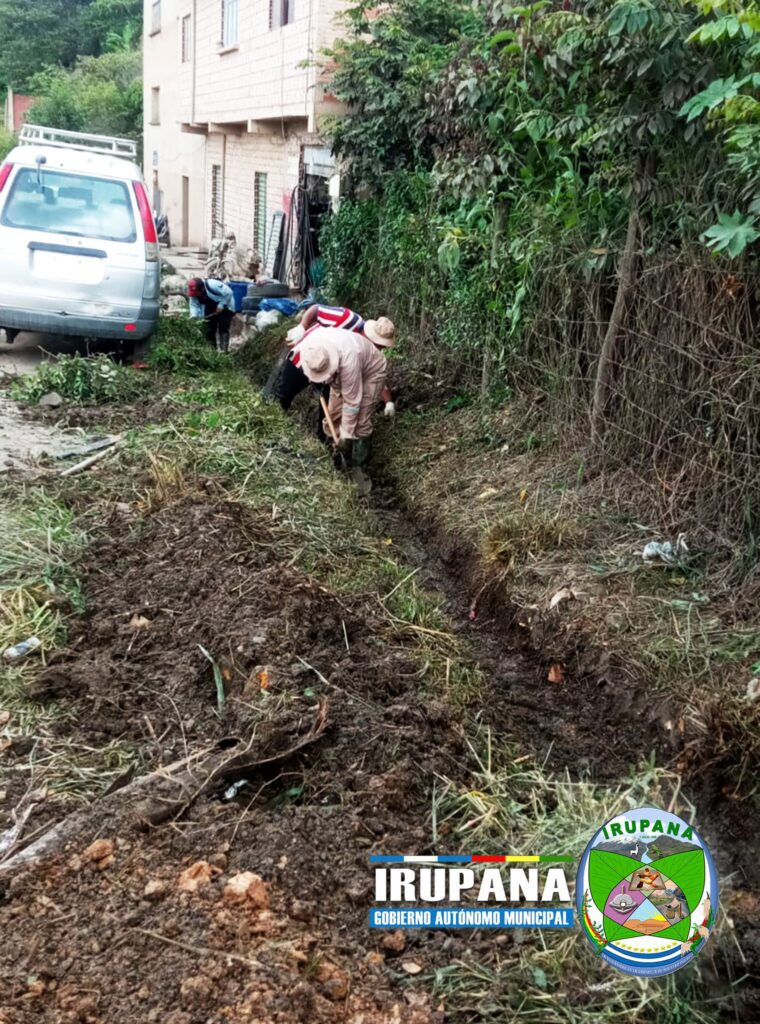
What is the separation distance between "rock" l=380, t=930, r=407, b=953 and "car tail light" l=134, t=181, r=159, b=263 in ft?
26.1

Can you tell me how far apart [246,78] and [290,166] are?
246cm

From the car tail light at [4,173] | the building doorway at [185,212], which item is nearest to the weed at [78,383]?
the car tail light at [4,173]

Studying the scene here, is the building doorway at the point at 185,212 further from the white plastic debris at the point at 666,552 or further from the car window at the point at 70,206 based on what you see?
the white plastic debris at the point at 666,552

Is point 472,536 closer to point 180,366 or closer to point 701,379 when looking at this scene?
point 701,379

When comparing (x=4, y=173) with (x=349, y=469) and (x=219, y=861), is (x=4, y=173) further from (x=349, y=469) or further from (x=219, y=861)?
(x=219, y=861)

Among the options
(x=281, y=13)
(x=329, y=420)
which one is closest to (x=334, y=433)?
(x=329, y=420)

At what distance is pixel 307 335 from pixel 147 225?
9.22 feet

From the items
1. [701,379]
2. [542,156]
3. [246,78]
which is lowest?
[701,379]

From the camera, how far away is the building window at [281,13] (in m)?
14.7

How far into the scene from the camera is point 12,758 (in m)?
3.62

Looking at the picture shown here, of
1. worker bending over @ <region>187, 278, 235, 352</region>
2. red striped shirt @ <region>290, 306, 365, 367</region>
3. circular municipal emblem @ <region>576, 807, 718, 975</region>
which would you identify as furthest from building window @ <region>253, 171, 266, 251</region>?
circular municipal emblem @ <region>576, 807, 718, 975</region>

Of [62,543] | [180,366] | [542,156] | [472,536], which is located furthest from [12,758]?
[180,366]

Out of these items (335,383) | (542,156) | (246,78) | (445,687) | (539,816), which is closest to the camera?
(539,816)

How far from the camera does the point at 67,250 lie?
9062 millimetres
